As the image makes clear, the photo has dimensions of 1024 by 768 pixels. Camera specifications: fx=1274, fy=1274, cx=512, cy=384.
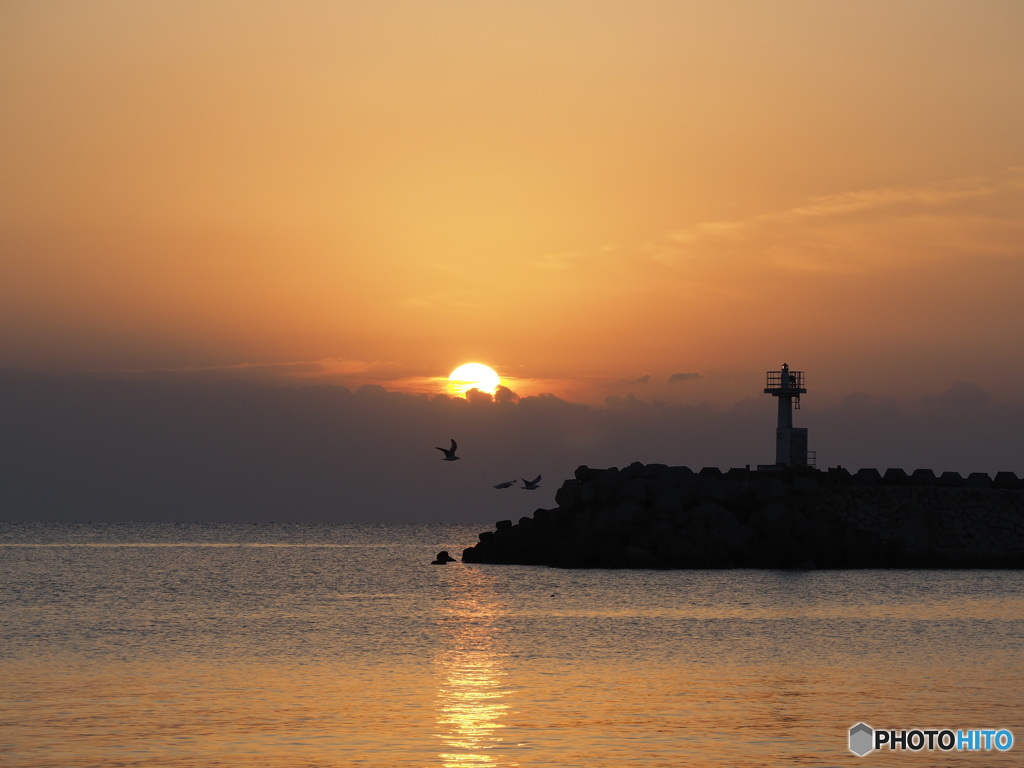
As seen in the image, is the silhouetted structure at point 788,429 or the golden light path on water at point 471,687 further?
the silhouetted structure at point 788,429

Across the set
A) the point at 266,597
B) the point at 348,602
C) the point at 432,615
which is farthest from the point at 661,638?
the point at 266,597

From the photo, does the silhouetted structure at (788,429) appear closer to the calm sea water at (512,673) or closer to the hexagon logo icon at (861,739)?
the calm sea water at (512,673)

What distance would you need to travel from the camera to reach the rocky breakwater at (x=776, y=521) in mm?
59188

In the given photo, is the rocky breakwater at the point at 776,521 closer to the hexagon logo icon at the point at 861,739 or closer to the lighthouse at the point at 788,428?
the lighthouse at the point at 788,428

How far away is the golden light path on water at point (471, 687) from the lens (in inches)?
727

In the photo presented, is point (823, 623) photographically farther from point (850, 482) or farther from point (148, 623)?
point (850, 482)

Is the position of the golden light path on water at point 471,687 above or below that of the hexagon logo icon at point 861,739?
below

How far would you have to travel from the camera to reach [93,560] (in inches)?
3482

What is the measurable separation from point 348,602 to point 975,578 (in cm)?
2782

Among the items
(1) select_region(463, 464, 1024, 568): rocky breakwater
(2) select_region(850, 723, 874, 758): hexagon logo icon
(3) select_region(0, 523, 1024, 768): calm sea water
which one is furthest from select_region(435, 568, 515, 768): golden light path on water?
(1) select_region(463, 464, 1024, 568): rocky breakwater

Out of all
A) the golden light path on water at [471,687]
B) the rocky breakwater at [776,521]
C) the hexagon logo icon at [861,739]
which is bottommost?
the golden light path on water at [471,687]

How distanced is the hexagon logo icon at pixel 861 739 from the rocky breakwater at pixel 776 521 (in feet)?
124

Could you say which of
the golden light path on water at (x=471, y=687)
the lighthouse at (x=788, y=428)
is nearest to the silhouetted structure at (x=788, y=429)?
the lighthouse at (x=788, y=428)

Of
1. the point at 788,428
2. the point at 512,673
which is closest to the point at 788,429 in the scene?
the point at 788,428
